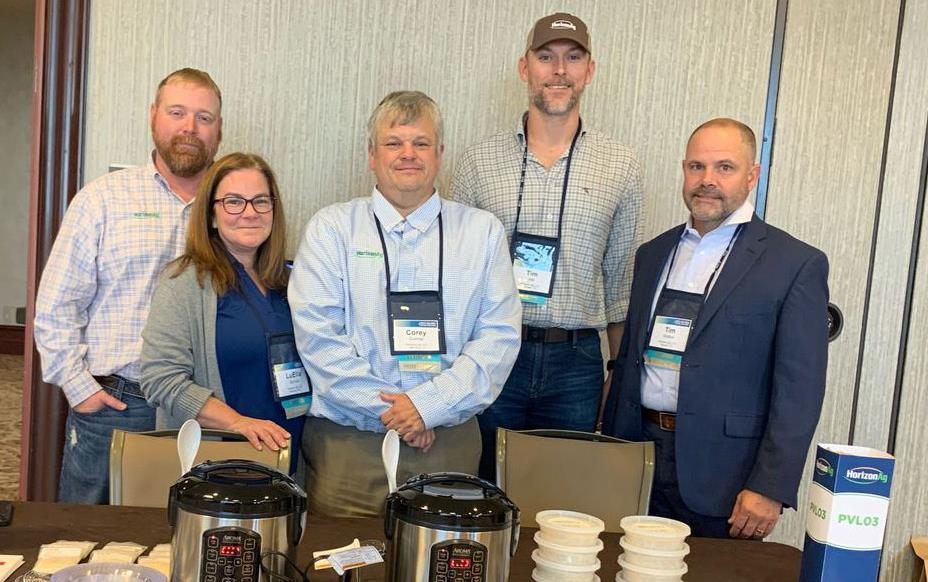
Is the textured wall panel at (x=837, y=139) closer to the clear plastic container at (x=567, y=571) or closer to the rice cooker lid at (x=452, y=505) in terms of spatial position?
the clear plastic container at (x=567, y=571)

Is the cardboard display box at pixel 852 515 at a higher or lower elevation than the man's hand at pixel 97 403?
higher

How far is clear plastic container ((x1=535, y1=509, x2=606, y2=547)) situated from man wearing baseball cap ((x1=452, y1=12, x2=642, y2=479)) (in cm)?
143

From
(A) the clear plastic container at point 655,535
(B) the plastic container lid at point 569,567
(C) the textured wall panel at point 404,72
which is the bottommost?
(B) the plastic container lid at point 569,567

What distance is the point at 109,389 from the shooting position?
9.43ft

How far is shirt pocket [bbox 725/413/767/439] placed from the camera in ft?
8.39

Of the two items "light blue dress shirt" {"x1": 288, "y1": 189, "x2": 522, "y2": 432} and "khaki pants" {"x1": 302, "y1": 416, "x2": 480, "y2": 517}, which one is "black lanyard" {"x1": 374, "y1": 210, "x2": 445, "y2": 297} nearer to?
"light blue dress shirt" {"x1": 288, "y1": 189, "x2": 522, "y2": 432}

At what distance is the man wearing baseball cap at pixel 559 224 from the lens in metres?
2.99

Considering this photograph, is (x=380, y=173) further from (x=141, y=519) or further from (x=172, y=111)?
(x=141, y=519)

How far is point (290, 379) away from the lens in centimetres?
259

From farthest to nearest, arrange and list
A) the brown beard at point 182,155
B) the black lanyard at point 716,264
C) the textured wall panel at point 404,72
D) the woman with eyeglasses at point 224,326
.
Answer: the textured wall panel at point 404,72 < the brown beard at point 182,155 < the black lanyard at point 716,264 < the woman with eyeglasses at point 224,326

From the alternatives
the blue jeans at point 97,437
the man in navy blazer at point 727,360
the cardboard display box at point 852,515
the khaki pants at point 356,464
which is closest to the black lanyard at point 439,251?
the khaki pants at point 356,464

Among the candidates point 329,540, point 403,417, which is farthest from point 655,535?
point 403,417

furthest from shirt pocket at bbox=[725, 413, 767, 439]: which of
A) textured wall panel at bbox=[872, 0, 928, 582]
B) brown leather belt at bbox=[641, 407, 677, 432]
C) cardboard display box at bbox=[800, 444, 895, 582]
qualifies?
textured wall panel at bbox=[872, 0, 928, 582]

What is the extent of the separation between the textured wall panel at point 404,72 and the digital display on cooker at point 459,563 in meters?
2.51
